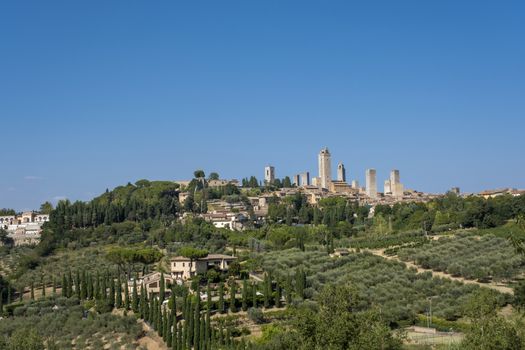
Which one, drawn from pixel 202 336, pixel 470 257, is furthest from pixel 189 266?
pixel 470 257

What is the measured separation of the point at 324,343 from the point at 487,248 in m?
31.3

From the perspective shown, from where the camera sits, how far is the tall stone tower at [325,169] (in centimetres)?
13675

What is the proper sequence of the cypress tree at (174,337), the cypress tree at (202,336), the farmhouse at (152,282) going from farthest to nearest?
the farmhouse at (152,282) < the cypress tree at (174,337) < the cypress tree at (202,336)

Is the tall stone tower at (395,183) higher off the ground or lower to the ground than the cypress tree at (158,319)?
higher

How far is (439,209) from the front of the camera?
274ft

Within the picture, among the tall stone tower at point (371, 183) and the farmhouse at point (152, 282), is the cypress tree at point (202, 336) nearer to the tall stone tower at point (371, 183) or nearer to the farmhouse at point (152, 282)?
the farmhouse at point (152, 282)

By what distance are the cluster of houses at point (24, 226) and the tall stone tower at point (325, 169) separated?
55393 millimetres

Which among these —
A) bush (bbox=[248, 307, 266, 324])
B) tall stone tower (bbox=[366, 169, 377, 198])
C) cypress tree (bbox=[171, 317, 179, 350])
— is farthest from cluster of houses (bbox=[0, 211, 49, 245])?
tall stone tower (bbox=[366, 169, 377, 198])

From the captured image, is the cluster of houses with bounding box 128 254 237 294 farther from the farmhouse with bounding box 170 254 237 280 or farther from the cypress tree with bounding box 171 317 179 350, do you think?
the cypress tree with bounding box 171 317 179 350

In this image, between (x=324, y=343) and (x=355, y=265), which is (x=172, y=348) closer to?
(x=324, y=343)

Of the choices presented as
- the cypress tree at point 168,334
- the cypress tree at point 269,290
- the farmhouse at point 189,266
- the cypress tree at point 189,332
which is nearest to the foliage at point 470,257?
the cypress tree at point 269,290

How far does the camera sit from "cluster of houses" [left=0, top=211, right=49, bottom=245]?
84.5m

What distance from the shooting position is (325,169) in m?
137

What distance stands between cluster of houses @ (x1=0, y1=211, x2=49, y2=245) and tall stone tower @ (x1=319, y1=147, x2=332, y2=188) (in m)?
55.4
